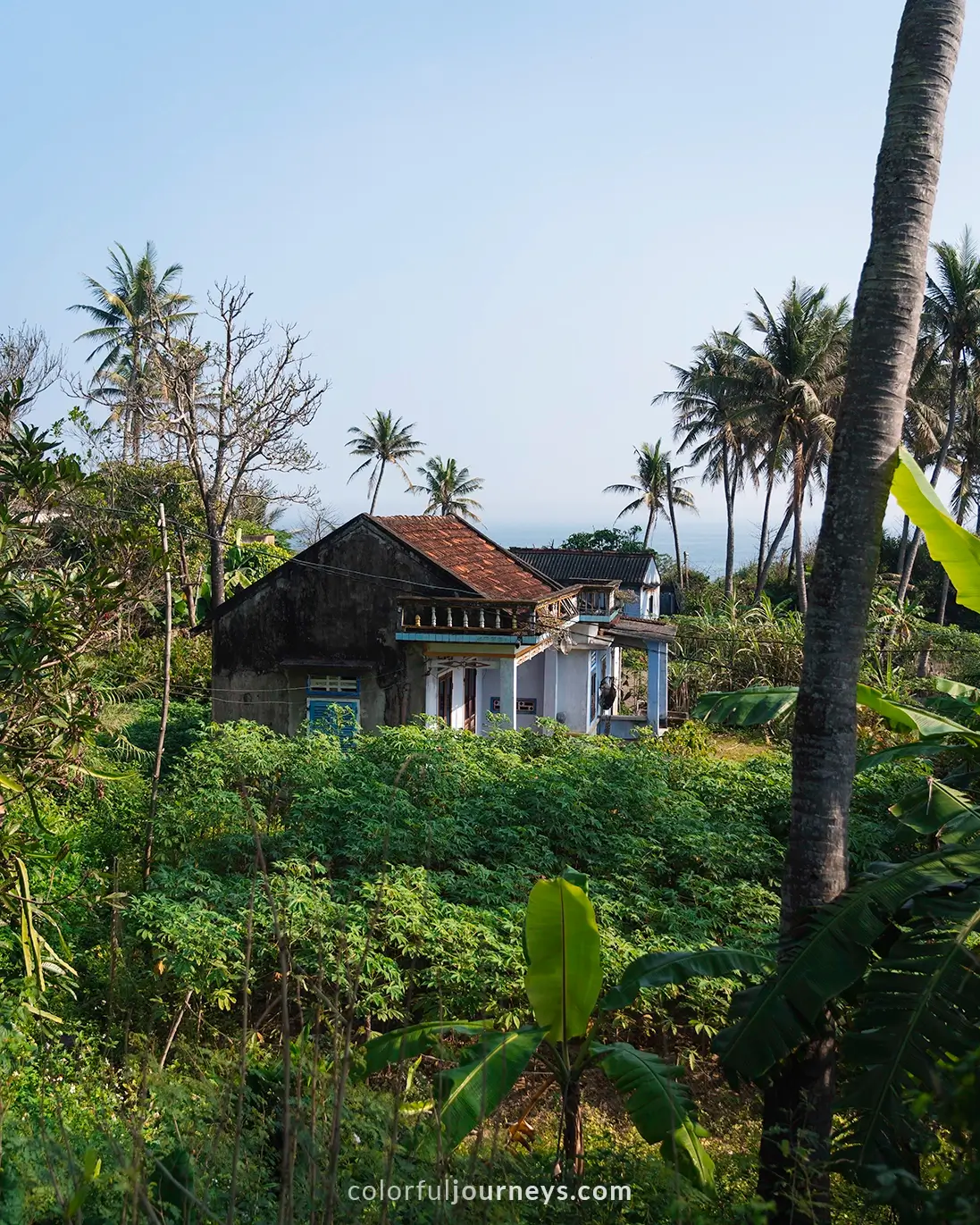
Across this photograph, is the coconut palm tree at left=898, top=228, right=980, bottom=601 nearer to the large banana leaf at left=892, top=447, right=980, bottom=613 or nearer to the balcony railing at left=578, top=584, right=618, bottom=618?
the balcony railing at left=578, top=584, right=618, bottom=618

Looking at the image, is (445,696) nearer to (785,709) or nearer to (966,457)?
(785,709)

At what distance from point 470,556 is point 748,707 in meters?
14.0

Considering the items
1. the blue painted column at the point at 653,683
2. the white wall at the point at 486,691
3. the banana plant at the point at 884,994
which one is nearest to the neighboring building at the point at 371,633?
the white wall at the point at 486,691

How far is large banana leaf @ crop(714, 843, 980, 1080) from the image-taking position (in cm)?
452

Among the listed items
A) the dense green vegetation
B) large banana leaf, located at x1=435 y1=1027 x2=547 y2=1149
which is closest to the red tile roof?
the dense green vegetation

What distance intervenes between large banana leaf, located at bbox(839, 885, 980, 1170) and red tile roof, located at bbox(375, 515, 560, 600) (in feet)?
43.1

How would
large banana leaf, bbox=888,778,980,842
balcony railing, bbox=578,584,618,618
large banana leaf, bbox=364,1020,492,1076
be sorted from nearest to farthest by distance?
1. large banana leaf, bbox=364,1020,492,1076
2. large banana leaf, bbox=888,778,980,842
3. balcony railing, bbox=578,584,618,618

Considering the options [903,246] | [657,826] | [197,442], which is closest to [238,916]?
[657,826]

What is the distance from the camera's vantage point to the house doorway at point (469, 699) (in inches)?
770

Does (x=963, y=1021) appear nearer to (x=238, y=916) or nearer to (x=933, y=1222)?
(x=933, y=1222)

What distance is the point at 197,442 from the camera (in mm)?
26094

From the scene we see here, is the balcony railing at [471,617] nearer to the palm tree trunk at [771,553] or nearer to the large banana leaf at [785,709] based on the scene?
the large banana leaf at [785,709]

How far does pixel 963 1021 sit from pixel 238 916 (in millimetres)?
5488

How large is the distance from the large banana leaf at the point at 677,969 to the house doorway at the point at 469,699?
14.0m
